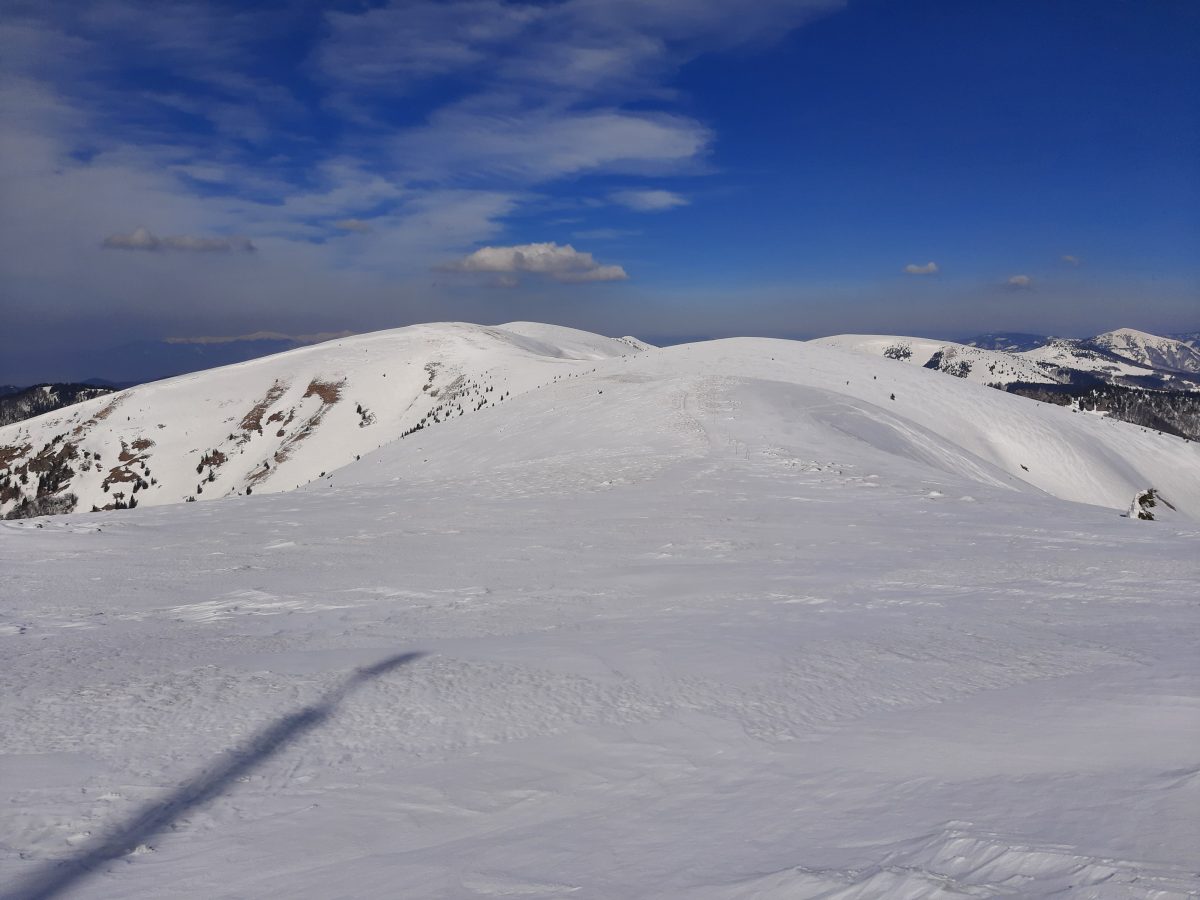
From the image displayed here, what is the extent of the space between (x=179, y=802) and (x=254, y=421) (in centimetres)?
7038

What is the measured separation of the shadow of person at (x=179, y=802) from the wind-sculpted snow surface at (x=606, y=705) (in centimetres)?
2

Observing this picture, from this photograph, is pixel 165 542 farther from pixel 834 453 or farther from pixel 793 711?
pixel 834 453

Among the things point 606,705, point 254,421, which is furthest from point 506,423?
point 254,421

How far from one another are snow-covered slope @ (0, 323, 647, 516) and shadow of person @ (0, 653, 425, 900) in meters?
50.7

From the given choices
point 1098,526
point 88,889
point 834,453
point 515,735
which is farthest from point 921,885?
point 834,453

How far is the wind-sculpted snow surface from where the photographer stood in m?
3.93

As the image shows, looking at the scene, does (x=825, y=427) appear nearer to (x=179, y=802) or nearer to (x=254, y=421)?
(x=179, y=802)

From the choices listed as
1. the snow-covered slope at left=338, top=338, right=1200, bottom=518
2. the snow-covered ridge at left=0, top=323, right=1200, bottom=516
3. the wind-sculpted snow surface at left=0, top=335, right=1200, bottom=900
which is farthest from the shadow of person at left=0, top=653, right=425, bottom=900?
the snow-covered ridge at left=0, top=323, right=1200, bottom=516

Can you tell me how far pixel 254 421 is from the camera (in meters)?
68.5

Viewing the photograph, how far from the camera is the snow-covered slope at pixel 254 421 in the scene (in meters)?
59.1

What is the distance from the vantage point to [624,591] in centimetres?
973

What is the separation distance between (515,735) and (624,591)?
4.25 metres

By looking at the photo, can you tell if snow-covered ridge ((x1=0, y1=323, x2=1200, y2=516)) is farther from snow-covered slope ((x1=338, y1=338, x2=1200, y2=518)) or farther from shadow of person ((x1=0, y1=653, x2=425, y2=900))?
shadow of person ((x1=0, y1=653, x2=425, y2=900))

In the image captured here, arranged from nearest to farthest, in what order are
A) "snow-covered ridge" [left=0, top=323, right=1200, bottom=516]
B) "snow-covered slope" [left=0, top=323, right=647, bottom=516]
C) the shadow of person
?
the shadow of person < "snow-covered ridge" [left=0, top=323, right=1200, bottom=516] < "snow-covered slope" [left=0, top=323, right=647, bottom=516]
